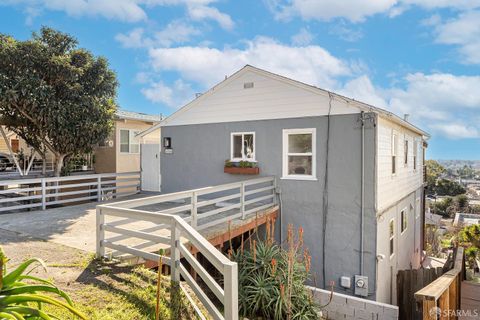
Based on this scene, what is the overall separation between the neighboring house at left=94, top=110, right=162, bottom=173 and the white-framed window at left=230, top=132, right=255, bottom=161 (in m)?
6.47

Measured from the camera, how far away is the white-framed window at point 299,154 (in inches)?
334

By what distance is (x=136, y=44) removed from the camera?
15609 mm

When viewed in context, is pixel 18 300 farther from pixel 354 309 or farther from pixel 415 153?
pixel 415 153

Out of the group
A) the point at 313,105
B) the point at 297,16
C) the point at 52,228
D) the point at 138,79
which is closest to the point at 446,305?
the point at 313,105

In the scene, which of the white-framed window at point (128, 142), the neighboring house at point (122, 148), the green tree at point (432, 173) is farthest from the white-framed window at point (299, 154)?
the green tree at point (432, 173)

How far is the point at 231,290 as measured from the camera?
283 cm

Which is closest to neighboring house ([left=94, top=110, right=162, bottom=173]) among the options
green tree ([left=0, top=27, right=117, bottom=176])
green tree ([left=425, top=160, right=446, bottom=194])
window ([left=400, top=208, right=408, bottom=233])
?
green tree ([left=0, top=27, right=117, bottom=176])

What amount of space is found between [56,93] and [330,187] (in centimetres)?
1009

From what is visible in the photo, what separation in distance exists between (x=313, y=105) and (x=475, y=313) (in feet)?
20.0

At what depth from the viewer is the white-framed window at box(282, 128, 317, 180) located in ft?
27.8

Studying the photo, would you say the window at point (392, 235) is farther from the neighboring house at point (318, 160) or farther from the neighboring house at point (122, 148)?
the neighboring house at point (122, 148)

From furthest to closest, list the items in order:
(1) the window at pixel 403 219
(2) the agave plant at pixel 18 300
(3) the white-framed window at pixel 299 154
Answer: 1. (1) the window at pixel 403 219
2. (3) the white-framed window at pixel 299 154
3. (2) the agave plant at pixel 18 300

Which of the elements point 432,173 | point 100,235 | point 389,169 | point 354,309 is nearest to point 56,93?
point 100,235

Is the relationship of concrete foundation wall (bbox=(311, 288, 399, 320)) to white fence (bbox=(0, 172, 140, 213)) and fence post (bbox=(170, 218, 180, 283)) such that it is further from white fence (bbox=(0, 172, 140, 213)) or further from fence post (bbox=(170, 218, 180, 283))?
white fence (bbox=(0, 172, 140, 213))
